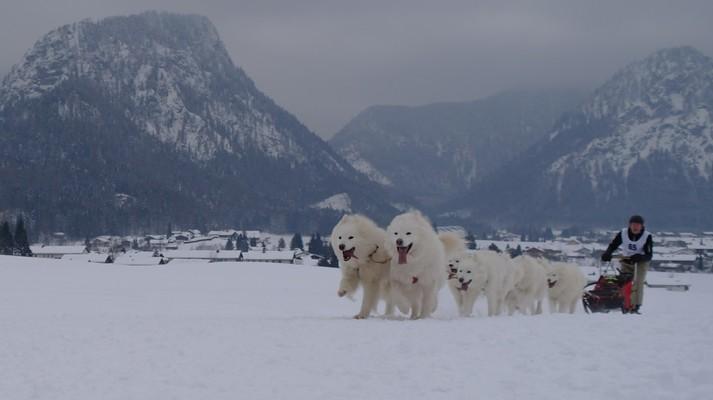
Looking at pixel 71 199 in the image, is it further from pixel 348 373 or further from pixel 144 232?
pixel 348 373

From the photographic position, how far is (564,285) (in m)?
17.5

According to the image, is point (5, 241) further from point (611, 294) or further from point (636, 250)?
point (636, 250)

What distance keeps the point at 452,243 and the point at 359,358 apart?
7286 mm

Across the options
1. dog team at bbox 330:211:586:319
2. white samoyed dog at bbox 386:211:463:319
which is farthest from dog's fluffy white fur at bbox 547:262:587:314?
white samoyed dog at bbox 386:211:463:319

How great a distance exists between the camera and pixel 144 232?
186250mm

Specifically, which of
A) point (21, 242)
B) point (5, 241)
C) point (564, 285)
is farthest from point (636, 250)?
point (21, 242)

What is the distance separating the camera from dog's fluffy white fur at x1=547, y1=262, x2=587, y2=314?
1747 centimetres

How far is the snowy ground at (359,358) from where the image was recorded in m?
7.38

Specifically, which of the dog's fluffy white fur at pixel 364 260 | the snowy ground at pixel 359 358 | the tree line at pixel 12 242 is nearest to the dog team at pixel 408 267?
the dog's fluffy white fur at pixel 364 260

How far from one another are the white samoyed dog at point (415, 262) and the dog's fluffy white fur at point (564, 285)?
5223 mm

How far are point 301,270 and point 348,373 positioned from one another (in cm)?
3402

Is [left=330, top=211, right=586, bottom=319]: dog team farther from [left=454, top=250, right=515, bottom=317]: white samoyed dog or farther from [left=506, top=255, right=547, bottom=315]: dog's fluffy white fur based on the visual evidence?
[left=506, top=255, right=547, bottom=315]: dog's fluffy white fur

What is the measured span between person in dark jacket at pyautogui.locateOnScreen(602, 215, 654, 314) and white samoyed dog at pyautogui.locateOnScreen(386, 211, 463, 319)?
2990mm

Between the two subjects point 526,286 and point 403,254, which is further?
point 526,286
